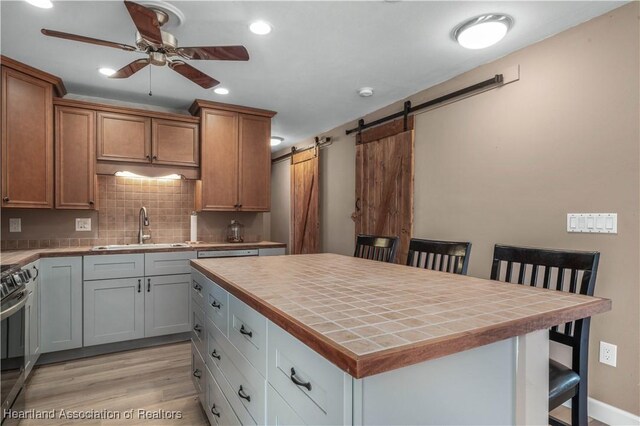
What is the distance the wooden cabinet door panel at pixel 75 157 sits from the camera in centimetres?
314

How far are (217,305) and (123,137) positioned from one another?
255cm

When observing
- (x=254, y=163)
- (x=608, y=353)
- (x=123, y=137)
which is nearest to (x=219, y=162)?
(x=254, y=163)

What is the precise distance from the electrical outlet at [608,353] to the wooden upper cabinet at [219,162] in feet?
10.8

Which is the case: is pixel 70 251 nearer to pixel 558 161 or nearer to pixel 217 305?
pixel 217 305

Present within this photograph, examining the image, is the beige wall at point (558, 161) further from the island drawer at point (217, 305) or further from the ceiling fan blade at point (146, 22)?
the ceiling fan blade at point (146, 22)

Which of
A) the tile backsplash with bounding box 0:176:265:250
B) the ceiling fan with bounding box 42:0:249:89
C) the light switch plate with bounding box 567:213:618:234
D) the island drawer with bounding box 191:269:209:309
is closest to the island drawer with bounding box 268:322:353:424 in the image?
the island drawer with bounding box 191:269:209:309

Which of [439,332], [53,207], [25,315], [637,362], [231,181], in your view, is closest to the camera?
[439,332]

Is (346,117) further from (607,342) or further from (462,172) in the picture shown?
(607,342)

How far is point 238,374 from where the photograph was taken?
1387 millimetres

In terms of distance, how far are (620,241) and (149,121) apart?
12.8 feet

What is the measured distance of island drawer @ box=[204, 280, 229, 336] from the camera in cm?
154

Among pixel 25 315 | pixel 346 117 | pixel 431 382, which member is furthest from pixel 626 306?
pixel 25 315

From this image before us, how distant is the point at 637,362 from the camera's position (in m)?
1.92

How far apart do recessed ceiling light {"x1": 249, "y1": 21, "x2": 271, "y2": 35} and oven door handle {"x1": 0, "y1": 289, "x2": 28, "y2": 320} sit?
6.97ft
